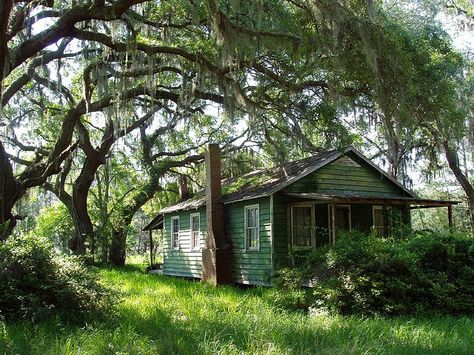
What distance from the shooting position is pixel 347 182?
56.3 feet

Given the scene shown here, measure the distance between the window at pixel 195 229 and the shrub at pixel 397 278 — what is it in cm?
922

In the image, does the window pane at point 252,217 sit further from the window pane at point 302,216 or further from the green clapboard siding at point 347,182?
the green clapboard siding at point 347,182

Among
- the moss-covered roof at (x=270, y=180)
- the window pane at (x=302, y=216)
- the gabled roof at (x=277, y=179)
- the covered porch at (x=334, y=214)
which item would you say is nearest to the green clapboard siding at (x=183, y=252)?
the moss-covered roof at (x=270, y=180)

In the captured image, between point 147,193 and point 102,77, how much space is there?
12708mm

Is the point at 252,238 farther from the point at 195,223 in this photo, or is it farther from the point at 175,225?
the point at 175,225

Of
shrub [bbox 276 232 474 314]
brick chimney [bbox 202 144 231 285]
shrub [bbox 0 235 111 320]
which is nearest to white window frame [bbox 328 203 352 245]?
brick chimney [bbox 202 144 231 285]

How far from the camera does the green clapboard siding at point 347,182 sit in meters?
16.3

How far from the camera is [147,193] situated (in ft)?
85.8

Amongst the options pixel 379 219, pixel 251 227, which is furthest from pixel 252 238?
pixel 379 219

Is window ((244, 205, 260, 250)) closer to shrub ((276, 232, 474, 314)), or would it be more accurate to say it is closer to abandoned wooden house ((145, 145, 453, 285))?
abandoned wooden house ((145, 145, 453, 285))

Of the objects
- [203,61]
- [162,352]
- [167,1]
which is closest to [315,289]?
[162,352]

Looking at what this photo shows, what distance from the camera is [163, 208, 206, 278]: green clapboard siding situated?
64.7 ft

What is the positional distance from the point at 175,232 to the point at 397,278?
14067 millimetres

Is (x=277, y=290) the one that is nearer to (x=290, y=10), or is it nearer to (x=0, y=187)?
(x=290, y=10)
